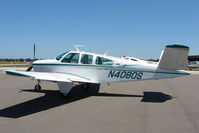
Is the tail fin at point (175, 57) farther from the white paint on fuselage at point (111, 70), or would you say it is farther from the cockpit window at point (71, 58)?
the cockpit window at point (71, 58)

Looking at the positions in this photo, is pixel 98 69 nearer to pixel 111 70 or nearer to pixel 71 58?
pixel 111 70

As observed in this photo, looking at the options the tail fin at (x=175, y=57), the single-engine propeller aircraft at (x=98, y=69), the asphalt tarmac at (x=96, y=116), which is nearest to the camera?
the asphalt tarmac at (x=96, y=116)

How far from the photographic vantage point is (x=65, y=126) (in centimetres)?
405

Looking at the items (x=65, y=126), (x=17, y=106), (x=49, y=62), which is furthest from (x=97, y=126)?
(x=49, y=62)

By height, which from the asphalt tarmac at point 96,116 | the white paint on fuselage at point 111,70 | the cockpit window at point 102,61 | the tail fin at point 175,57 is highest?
the tail fin at point 175,57

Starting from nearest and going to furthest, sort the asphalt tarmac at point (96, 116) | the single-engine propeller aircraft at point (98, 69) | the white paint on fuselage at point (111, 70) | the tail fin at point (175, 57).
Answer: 1. the asphalt tarmac at point (96, 116)
2. the tail fin at point (175, 57)
3. the single-engine propeller aircraft at point (98, 69)
4. the white paint on fuselage at point (111, 70)

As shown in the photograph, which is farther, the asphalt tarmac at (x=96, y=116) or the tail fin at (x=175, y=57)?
the tail fin at (x=175, y=57)

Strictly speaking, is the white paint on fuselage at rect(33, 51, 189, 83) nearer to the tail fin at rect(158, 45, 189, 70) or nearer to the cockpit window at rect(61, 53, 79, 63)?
the cockpit window at rect(61, 53, 79, 63)

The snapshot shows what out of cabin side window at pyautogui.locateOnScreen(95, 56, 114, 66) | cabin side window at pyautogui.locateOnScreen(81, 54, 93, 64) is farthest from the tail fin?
cabin side window at pyautogui.locateOnScreen(81, 54, 93, 64)

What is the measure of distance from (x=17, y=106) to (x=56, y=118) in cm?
209

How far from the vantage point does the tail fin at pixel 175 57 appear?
595 cm

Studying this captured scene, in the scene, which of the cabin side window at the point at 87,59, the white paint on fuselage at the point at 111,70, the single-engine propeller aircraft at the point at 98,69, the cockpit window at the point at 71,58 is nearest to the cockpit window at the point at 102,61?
the single-engine propeller aircraft at the point at 98,69

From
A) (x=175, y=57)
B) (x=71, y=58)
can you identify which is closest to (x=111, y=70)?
(x=71, y=58)

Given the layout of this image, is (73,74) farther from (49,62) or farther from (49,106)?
(49,106)
